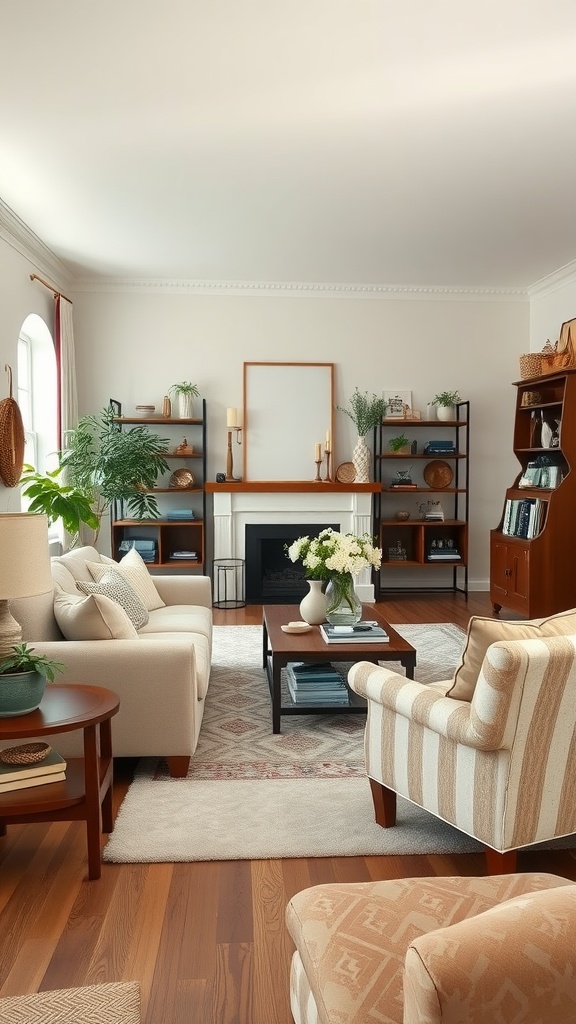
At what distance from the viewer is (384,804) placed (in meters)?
2.70

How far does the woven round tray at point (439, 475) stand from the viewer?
7.61m

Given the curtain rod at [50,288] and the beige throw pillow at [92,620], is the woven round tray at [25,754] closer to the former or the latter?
the beige throw pillow at [92,620]

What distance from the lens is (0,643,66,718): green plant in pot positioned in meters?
2.40

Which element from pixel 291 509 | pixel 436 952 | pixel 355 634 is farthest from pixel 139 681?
pixel 291 509

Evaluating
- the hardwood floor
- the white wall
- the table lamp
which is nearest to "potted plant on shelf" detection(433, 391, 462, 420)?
the white wall

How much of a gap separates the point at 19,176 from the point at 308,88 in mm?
2052

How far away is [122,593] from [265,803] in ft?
4.76

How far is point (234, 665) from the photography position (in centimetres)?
497

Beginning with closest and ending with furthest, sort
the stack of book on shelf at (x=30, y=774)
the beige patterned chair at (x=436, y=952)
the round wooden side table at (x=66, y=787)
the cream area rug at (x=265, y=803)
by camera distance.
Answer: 1. the beige patterned chair at (x=436, y=952)
2. the round wooden side table at (x=66, y=787)
3. the stack of book on shelf at (x=30, y=774)
4. the cream area rug at (x=265, y=803)

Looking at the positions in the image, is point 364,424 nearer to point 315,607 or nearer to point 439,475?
point 439,475

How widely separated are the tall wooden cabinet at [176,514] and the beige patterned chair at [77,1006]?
5326 mm

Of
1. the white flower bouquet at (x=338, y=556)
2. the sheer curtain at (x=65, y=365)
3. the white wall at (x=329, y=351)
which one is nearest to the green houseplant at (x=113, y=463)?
the sheer curtain at (x=65, y=365)

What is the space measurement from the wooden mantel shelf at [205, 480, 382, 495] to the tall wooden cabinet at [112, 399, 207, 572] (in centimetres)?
29

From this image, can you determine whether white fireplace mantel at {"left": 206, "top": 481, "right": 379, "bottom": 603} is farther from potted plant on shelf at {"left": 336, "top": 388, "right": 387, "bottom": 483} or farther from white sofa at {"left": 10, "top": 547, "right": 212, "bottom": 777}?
white sofa at {"left": 10, "top": 547, "right": 212, "bottom": 777}
